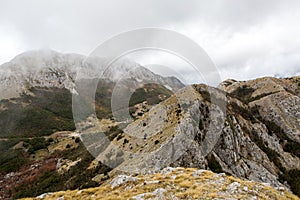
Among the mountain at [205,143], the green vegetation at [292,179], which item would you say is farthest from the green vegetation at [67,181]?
the green vegetation at [292,179]

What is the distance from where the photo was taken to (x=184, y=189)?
A: 55.4 ft

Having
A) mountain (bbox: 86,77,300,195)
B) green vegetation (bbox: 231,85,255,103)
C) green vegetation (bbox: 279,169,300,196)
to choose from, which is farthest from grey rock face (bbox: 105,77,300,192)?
green vegetation (bbox: 231,85,255,103)

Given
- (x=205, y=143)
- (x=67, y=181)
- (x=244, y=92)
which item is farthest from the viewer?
(x=244, y=92)

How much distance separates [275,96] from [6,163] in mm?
133846

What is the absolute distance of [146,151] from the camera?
42.8 meters

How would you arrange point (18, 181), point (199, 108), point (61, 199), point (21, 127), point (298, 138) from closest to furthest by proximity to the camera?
point (61, 199) → point (199, 108) → point (18, 181) → point (298, 138) → point (21, 127)

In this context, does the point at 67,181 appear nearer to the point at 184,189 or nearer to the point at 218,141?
the point at 218,141

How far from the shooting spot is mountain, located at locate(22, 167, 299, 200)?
51.7ft

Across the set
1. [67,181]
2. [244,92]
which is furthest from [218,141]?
[244,92]

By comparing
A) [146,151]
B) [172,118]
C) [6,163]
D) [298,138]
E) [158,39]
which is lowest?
[298,138]

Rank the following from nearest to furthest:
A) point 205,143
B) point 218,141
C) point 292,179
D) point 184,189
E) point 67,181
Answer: point 184,189
point 67,181
point 205,143
point 218,141
point 292,179

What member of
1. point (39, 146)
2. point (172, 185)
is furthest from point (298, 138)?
point (39, 146)

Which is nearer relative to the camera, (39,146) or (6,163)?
(6,163)

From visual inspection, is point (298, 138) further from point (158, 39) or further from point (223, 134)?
point (158, 39)
